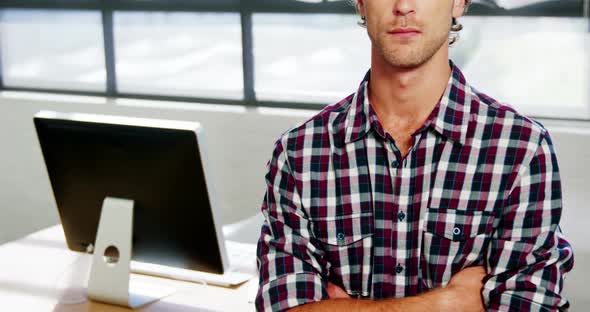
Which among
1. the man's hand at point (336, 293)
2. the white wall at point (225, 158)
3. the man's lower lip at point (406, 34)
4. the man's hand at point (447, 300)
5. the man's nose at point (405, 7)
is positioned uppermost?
the man's nose at point (405, 7)

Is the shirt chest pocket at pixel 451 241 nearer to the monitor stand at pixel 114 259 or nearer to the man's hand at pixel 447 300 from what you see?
the man's hand at pixel 447 300

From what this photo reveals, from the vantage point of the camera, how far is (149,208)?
7.35 feet

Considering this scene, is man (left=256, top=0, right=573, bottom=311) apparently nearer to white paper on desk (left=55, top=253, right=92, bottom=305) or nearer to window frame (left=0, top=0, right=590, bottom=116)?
white paper on desk (left=55, top=253, right=92, bottom=305)

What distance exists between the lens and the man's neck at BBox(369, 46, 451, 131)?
180 centimetres

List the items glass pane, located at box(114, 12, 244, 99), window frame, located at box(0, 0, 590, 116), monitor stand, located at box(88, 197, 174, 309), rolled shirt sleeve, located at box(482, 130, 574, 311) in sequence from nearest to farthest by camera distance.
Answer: rolled shirt sleeve, located at box(482, 130, 574, 311) → monitor stand, located at box(88, 197, 174, 309) → window frame, located at box(0, 0, 590, 116) → glass pane, located at box(114, 12, 244, 99)

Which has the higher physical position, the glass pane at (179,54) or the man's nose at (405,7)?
the man's nose at (405,7)

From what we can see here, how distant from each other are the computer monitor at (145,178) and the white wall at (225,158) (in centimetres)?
132

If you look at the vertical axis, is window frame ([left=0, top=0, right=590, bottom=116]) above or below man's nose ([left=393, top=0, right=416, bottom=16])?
below

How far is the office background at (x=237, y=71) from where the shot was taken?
142 inches

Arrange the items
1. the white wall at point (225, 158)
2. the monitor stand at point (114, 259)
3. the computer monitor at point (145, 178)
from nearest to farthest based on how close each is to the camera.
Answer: the computer monitor at point (145, 178)
the monitor stand at point (114, 259)
the white wall at point (225, 158)

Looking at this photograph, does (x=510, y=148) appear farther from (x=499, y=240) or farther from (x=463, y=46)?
(x=463, y=46)

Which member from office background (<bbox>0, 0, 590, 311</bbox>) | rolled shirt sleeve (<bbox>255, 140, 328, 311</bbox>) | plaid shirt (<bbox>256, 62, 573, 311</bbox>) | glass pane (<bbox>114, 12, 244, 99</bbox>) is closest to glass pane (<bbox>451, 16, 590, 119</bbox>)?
office background (<bbox>0, 0, 590, 311</bbox>)

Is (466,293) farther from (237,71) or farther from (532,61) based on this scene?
(237,71)

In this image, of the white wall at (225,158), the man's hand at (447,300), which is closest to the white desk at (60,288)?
the man's hand at (447,300)
